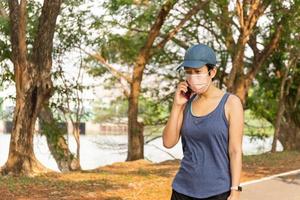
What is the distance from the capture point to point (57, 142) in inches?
605

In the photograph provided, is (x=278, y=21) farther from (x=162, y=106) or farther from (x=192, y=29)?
(x=162, y=106)

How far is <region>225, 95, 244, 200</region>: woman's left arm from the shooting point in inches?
124

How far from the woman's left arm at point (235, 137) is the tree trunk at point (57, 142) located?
12259 millimetres

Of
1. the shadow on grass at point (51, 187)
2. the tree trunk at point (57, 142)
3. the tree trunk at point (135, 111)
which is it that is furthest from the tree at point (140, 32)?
the shadow on grass at point (51, 187)

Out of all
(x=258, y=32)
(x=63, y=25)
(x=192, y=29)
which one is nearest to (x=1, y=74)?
(x=63, y=25)

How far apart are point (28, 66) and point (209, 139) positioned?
299 inches

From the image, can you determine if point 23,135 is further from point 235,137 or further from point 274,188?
point 235,137

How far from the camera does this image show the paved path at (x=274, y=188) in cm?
861

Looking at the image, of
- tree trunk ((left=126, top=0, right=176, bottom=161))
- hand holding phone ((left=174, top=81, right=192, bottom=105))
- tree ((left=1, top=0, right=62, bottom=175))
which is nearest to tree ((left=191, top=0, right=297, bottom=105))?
tree trunk ((left=126, top=0, right=176, bottom=161))

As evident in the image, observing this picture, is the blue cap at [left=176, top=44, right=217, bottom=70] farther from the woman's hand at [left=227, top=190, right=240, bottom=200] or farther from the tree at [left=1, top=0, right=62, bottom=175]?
the tree at [left=1, top=0, right=62, bottom=175]

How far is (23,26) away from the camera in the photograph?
10.4 metres

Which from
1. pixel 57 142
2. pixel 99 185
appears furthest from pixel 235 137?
pixel 57 142

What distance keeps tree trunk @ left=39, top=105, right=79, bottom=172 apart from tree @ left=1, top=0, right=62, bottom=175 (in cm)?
456

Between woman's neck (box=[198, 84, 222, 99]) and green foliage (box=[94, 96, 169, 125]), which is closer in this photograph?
woman's neck (box=[198, 84, 222, 99])
